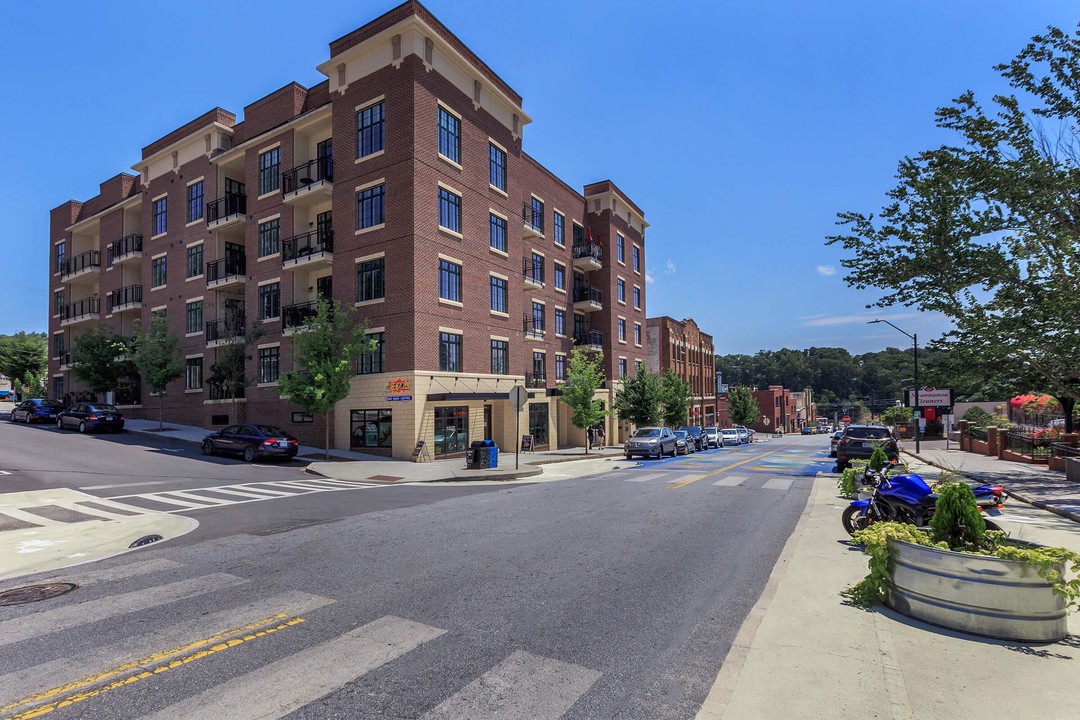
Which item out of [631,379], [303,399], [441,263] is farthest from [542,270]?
[303,399]

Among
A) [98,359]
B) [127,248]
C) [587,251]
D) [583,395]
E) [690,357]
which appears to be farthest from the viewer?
[690,357]

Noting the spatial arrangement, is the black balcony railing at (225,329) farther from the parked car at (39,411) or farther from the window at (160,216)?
the parked car at (39,411)

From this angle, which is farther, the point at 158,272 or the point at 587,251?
the point at 587,251

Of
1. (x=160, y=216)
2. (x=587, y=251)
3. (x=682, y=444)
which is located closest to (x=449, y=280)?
(x=682, y=444)

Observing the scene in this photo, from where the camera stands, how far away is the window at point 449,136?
2700 cm

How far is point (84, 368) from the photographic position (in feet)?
124

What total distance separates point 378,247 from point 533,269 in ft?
42.5

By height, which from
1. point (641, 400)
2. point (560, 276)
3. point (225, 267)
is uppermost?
point (560, 276)

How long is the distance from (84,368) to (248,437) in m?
23.3

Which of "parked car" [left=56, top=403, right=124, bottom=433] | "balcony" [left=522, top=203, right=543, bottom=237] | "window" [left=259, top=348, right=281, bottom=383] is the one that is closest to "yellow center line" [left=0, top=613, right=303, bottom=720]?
"window" [left=259, top=348, right=281, bottom=383]

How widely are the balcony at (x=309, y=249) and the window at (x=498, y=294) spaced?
8241 millimetres

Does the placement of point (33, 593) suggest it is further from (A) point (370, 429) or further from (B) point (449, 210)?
(B) point (449, 210)

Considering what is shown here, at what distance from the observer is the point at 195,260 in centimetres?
3541

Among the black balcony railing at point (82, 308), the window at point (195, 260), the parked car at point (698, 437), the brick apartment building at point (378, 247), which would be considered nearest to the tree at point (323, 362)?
the brick apartment building at point (378, 247)
